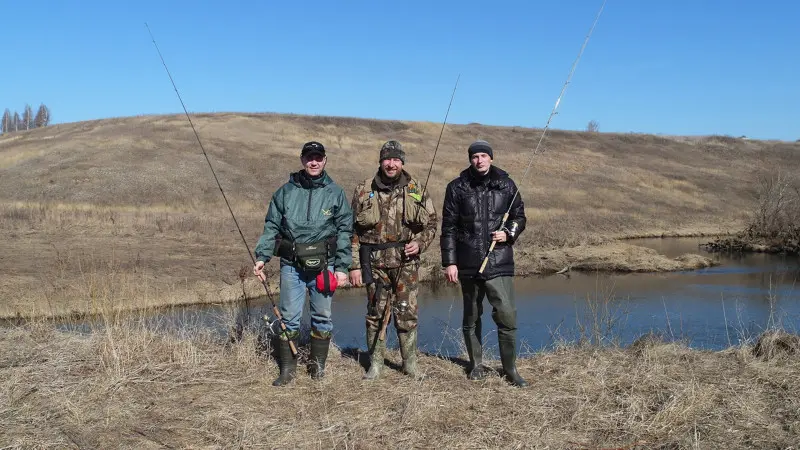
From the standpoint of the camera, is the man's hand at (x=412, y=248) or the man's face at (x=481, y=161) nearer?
the man's face at (x=481, y=161)

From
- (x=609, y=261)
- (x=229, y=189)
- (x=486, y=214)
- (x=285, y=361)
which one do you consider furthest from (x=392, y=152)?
(x=229, y=189)

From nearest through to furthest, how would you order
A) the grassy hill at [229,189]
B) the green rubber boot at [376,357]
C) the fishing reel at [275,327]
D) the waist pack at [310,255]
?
the waist pack at [310,255]
the fishing reel at [275,327]
the green rubber boot at [376,357]
the grassy hill at [229,189]

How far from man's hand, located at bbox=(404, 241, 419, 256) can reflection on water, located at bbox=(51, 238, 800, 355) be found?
1.72 metres

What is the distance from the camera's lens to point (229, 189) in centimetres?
2998

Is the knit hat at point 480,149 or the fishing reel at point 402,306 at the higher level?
the knit hat at point 480,149

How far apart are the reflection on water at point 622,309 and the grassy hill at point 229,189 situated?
5.01 ft

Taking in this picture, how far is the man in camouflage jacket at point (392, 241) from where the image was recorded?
5.50m

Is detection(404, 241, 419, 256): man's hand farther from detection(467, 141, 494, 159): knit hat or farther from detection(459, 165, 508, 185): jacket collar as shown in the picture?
detection(467, 141, 494, 159): knit hat

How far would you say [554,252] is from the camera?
2108cm

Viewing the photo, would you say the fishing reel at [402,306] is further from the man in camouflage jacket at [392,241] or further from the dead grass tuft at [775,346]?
the dead grass tuft at [775,346]

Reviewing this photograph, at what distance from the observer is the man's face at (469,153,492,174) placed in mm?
5238

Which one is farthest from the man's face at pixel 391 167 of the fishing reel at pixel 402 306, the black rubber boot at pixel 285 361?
the black rubber boot at pixel 285 361

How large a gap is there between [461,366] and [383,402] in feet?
4.46

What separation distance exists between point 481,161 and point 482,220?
19.7 inches
